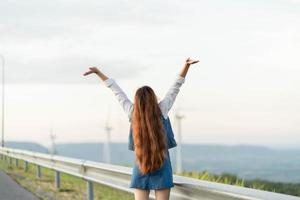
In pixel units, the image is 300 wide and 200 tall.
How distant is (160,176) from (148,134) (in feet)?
1.42

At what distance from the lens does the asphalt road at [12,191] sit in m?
13.7

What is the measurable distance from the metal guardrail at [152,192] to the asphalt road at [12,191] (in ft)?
2.75

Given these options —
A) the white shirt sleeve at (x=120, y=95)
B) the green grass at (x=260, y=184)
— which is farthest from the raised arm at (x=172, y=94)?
the green grass at (x=260, y=184)

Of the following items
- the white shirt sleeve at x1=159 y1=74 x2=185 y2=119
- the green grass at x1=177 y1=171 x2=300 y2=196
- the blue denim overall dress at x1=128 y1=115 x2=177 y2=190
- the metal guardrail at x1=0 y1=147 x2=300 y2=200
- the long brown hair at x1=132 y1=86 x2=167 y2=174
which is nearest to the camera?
the metal guardrail at x1=0 y1=147 x2=300 y2=200

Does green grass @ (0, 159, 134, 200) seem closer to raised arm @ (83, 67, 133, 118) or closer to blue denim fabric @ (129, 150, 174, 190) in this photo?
raised arm @ (83, 67, 133, 118)

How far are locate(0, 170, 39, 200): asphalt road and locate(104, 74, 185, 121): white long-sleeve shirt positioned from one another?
705 cm

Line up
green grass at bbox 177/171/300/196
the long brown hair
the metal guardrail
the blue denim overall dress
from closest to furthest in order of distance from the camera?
the metal guardrail < the long brown hair < the blue denim overall dress < green grass at bbox 177/171/300/196

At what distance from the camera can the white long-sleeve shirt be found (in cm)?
675

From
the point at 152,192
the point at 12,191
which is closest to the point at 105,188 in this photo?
the point at 12,191

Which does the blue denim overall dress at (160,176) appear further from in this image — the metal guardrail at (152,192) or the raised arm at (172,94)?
the metal guardrail at (152,192)

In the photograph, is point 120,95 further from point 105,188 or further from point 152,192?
point 105,188

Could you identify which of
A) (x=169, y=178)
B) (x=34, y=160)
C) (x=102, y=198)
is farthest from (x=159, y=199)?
(x=34, y=160)

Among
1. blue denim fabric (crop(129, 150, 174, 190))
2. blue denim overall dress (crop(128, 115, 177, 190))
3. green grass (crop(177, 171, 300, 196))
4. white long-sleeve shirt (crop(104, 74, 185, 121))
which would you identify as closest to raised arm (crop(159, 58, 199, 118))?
white long-sleeve shirt (crop(104, 74, 185, 121))

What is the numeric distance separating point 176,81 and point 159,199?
1141 mm
